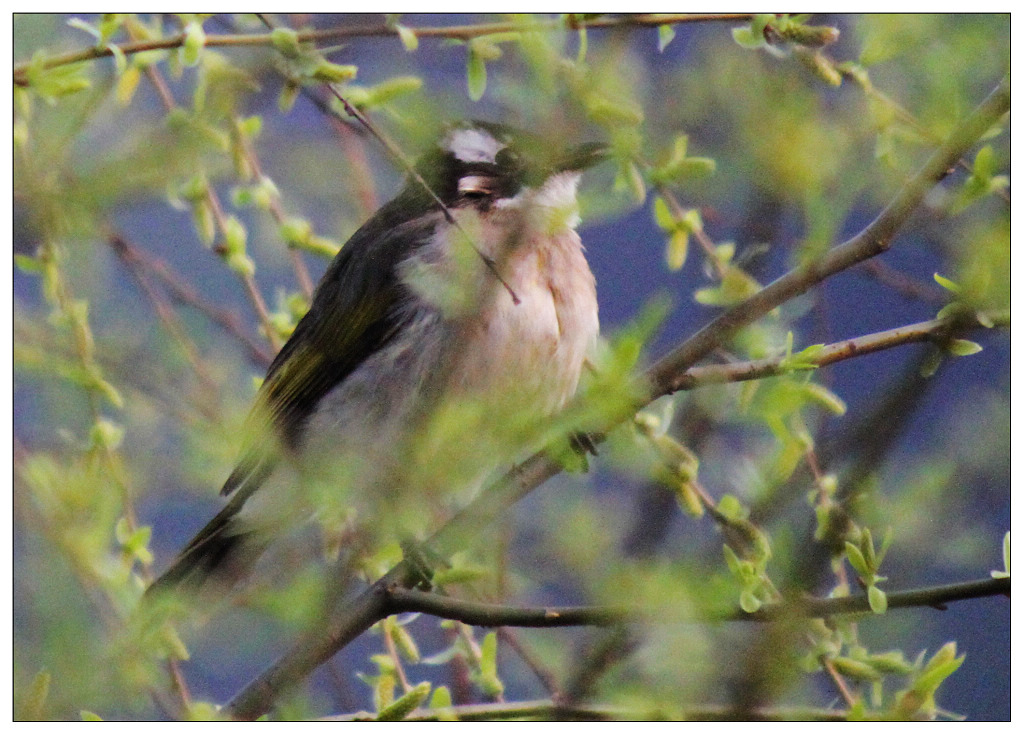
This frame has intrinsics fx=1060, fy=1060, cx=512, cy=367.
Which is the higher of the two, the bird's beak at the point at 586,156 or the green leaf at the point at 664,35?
the green leaf at the point at 664,35

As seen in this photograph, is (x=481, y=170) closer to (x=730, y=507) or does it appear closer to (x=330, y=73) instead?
(x=330, y=73)

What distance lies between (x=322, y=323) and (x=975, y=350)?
994 millimetres

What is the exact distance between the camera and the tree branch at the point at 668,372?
1.04 m

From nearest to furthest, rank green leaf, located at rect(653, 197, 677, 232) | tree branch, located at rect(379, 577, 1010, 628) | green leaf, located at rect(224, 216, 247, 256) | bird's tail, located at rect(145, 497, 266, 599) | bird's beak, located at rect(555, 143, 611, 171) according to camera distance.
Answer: tree branch, located at rect(379, 577, 1010, 628), bird's beak, located at rect(555, 143, 611, 171), bird's tail, located at rect(145, 497, 266, 599), green leaf, located at rect(653, 197, 677, 232), green leaf, located at rect(224, 216, 247, 256)

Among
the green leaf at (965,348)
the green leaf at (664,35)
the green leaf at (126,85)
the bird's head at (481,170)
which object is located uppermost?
the green leaf at (126,85)

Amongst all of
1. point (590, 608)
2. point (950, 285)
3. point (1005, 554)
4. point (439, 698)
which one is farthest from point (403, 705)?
point (1005, 554)

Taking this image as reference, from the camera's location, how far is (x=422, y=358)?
1.57 m

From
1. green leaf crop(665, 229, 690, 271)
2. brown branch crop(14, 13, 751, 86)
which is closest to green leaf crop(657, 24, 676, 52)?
brown branch crop(14, 13, 751, 86)

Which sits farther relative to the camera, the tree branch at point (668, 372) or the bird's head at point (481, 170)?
the bird's head at point (481, 170)

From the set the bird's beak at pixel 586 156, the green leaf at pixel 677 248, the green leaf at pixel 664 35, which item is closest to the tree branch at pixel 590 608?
the bird's beak at pixel 586 156

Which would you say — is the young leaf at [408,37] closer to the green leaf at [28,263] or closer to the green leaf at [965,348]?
the green leaf at [28,263]

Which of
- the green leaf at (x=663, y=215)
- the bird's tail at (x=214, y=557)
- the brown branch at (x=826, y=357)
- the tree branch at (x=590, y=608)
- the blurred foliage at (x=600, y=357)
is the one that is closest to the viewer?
the blurred foliage at (x=600, y=357)

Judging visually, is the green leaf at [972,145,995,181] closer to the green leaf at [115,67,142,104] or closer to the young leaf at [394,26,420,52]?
the young leaf at [394,26,420,52]

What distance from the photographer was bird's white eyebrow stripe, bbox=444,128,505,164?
1.52 m
